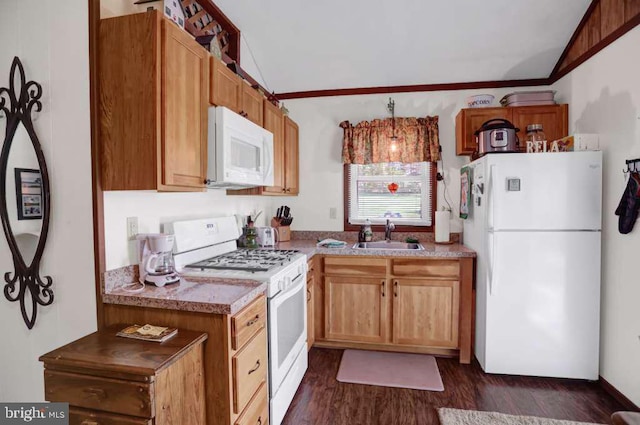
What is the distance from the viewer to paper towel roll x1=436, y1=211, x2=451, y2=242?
316 centimetres

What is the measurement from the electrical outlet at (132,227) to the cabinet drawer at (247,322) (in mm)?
771

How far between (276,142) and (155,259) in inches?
60.9

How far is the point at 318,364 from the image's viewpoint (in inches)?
108

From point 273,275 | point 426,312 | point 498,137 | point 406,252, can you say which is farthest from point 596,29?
point 273,275

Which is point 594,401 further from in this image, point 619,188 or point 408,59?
point 408,59

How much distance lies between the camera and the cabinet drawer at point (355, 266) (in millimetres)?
2863

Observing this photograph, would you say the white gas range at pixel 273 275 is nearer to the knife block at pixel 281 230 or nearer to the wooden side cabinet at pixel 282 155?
the wooden side cabinet at pixel 282 155

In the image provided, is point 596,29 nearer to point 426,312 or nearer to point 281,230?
point 426,312

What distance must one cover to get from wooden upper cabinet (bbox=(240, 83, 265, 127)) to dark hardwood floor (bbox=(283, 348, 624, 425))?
2.02 meters

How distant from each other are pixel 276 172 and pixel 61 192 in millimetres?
1568

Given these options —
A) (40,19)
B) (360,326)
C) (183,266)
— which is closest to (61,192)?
(183,266)

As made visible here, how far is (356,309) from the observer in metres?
2.93

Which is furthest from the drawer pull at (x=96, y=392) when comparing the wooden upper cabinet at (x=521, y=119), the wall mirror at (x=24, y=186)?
the wooden upper cabinet at (x=521, y=119)

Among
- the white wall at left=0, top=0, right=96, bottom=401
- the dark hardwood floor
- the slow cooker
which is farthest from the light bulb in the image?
the white wall at left=0, top=0, right=96, bottom=401
